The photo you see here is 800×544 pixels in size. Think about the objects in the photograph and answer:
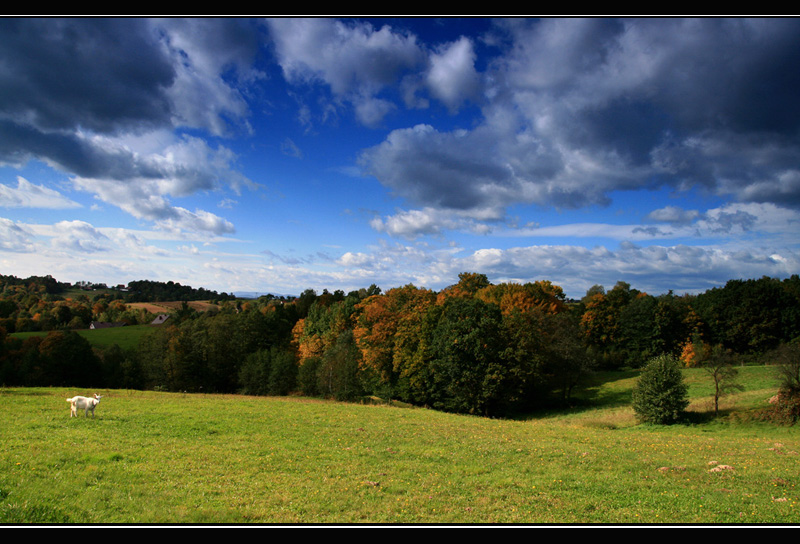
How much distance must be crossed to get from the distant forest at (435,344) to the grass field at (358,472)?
19.3 metres

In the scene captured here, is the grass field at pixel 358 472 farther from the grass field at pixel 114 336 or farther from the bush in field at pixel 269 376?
the grass field at pixel 114 336

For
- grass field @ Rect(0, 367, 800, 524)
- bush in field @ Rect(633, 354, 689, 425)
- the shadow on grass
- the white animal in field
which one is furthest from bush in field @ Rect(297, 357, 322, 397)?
bush in field @ Rect(633, 354, 689, 425)

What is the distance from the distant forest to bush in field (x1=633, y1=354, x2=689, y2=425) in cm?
1240

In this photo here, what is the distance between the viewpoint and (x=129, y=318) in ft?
389

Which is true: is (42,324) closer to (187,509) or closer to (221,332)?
(221,332)

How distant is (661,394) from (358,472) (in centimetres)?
2837

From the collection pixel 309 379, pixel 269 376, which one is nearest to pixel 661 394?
pixel 309 379

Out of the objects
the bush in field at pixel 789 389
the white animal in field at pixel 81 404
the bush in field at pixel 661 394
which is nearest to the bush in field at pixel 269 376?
the white animal in field at pixel 81 404

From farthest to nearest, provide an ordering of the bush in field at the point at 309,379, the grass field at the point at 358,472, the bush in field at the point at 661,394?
the bush in field at the point at 309,379 < the bush in field at the point at 661,394 < the grass field at the point at 358,472

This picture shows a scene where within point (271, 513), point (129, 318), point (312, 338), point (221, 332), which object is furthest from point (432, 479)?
point (129, 318)

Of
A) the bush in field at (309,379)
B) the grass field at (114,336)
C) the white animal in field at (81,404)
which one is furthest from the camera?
the grass field at (114,336)

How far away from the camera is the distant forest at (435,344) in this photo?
43.0m

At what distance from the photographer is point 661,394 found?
30641 mm

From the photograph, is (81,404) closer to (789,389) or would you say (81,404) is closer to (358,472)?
(358,472)
